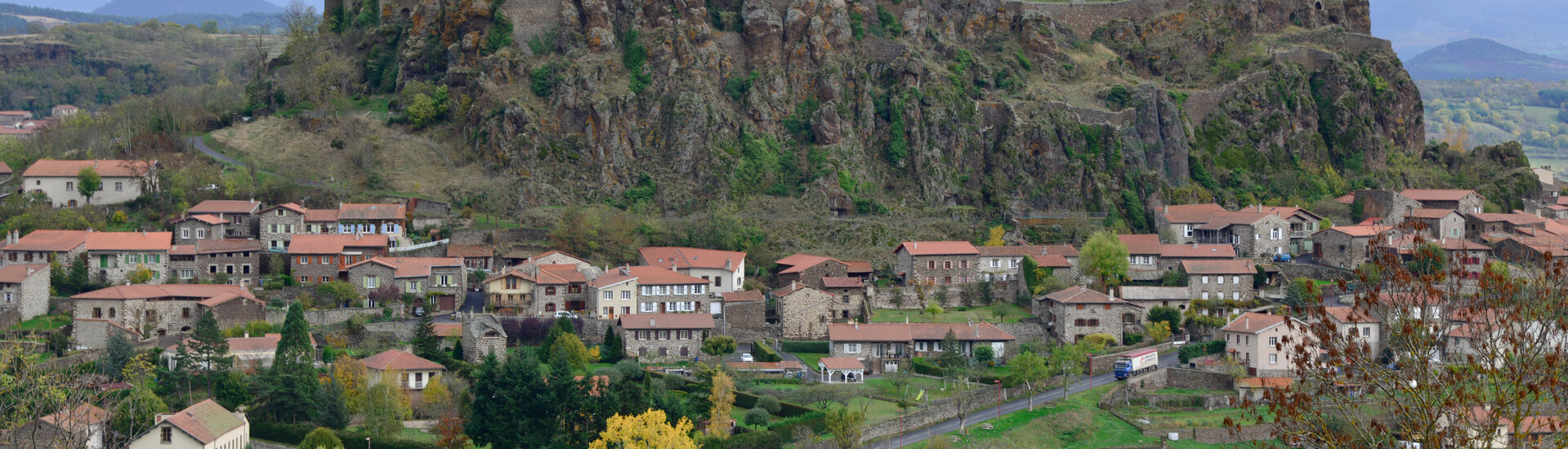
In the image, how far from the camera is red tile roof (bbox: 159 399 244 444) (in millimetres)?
52000

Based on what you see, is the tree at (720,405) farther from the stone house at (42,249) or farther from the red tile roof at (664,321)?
the stone house at (42,249)

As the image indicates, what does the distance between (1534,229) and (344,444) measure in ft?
216

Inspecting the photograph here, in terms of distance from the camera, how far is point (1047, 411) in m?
60.2

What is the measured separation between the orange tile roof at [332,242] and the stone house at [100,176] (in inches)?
460

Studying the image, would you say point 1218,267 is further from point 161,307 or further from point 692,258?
point 161,307

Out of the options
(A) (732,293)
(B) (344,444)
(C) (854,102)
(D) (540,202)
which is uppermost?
(C) (854,102)

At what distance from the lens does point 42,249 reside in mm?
71062

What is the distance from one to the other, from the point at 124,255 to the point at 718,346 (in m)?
29.4

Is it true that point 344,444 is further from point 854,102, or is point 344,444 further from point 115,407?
point 854,102

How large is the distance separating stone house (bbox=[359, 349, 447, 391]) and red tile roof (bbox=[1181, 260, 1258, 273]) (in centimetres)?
3825

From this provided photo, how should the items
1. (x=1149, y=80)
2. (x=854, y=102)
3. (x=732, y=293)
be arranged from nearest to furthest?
(x=732, y=293)
(x=854, y=102)
(x=1149, y=80)

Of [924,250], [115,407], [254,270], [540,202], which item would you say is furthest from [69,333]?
[924,250]

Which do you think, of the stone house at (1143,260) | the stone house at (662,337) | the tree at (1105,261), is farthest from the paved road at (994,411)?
the stone house at (662,337)

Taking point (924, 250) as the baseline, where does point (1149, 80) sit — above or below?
above
